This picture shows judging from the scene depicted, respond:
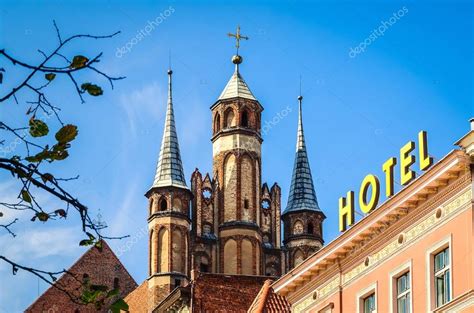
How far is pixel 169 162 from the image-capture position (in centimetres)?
8362

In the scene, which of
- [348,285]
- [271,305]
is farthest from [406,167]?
[271,305]

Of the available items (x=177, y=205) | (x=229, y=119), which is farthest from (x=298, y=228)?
(x=177, y=205)

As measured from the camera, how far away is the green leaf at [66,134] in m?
10.1

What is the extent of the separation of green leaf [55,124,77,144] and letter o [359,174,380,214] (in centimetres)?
2605

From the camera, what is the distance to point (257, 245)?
3243 inches

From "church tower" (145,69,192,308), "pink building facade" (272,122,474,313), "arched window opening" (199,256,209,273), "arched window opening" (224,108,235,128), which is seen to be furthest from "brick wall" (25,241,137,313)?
"pink building facade" (272,122,474,313)

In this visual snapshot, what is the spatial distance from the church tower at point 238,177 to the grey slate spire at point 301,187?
10.3 feet

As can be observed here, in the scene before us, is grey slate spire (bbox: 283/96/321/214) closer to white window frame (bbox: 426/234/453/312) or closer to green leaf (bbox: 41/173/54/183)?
white window frame (bbox: 426/234/453/312)

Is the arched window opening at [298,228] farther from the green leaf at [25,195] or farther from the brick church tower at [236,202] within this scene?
the green leaf at [25,195]

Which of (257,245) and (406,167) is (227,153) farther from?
(406,167)

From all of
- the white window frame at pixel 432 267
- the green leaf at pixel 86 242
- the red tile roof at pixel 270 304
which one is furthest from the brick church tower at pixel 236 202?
the green leaf at pixel 86 242

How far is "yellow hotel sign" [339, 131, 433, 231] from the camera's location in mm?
33469

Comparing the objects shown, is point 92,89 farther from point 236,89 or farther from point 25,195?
point 236,89

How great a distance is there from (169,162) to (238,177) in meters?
4.35
